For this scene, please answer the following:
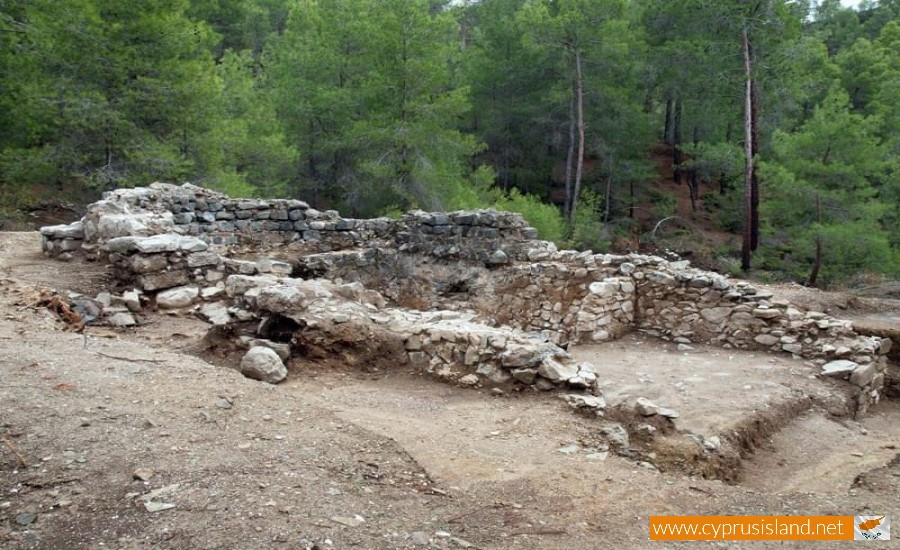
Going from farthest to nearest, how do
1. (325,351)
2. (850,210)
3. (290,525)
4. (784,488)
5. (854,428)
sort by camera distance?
(850,210)
(854,428)
(325,351)
(784,488)
(290,525)

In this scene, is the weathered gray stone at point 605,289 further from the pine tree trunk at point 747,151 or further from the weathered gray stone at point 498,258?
the pine tree trunk at point 747,151

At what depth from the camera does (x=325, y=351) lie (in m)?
5.56

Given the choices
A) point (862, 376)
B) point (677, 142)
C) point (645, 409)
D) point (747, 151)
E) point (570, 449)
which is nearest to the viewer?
point (570, 449)

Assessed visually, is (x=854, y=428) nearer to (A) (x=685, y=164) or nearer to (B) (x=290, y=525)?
(B) (x=290, y=525)

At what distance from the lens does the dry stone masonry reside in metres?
5.56

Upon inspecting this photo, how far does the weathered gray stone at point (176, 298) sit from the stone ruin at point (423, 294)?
0.6 inches

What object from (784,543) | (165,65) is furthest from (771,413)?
(165,65)

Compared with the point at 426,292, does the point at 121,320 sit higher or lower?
higher

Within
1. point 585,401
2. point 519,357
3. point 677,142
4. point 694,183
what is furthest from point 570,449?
point 677,142

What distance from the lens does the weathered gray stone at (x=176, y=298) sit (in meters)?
6.83

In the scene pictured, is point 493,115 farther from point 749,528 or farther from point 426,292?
Answer: point 749,528

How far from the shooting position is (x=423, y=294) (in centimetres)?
1092

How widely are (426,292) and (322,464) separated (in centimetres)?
751

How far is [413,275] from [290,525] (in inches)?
327
